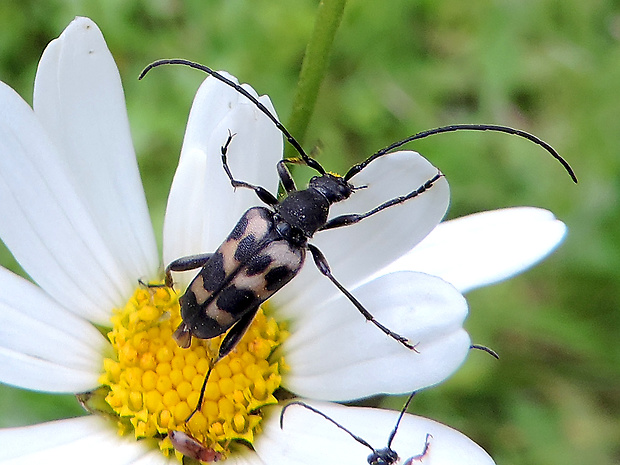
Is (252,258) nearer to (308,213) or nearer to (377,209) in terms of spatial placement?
(308,213)

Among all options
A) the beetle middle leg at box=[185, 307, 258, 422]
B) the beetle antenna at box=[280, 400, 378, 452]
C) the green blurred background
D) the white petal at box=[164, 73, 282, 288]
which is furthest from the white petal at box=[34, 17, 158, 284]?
the green blurred background

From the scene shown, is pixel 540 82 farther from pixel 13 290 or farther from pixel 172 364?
pixel 13 290

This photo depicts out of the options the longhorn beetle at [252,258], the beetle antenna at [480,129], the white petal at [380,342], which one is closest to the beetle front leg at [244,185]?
the longhorn beetle at [252,258]

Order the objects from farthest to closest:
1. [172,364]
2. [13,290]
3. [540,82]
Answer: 1. [540,82]
2. [172,364]
3. [13,290]

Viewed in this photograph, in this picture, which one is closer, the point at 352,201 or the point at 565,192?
the point at 352,201

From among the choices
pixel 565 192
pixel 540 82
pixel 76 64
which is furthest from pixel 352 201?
pixel 540 82

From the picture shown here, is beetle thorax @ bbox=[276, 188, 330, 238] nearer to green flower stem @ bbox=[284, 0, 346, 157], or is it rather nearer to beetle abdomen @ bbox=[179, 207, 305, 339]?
A: beetle abdomen @ bbox=[179, 207, 305, 339]

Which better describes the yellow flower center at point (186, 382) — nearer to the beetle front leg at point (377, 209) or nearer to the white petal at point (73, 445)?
the white petal at point (73, 445)
